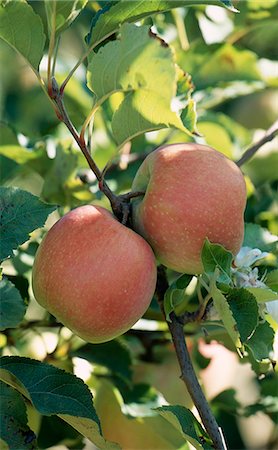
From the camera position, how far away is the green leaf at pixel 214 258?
0.88m

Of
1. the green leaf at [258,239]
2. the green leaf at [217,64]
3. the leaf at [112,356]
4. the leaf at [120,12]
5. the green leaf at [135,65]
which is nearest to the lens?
the green leaf at [135,65]

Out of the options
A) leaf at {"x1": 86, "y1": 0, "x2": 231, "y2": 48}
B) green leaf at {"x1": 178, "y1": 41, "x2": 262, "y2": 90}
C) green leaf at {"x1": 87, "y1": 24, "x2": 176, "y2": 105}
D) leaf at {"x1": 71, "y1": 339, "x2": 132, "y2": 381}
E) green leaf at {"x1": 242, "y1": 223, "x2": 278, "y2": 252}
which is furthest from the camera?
green leaf at {"x1": 178, "y1": 41, "x2": 262, "y2": 90}

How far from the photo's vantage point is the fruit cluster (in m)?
0.89

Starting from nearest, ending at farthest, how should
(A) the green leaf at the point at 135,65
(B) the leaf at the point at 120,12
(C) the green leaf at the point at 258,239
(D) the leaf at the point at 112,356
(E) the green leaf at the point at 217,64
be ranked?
1. (A) the green leaf at the point at 135,65
2. (B) the leaf at the point at 120,12
3. (C) the green leaf at the point at 258,239
4. (D) the leaf at the point at 112,356
5. (E) the green leaf at the point at 217,64

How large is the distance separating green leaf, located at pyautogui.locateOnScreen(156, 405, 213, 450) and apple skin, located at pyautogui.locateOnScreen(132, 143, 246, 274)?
0.16 metres

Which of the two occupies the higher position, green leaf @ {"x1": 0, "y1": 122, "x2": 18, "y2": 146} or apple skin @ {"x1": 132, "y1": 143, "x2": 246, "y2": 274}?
apple skin @ {"x1": 132, "y1": 143, "x2": 246, "y2": 274}

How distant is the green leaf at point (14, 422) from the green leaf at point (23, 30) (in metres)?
0.38

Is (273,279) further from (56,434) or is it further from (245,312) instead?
(56,434)

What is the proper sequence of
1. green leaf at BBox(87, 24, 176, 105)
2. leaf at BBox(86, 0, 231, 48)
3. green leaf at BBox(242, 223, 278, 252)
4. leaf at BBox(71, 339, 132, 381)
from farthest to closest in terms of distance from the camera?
1. leaf at BBox(71, 339, 132, 381)
2. green leaf at BBox(242, 223, 278, 252)
3. leaf at BBox(86, 0, 231, 48)
4. green leaf at BBox(87, 24, 176, 105)

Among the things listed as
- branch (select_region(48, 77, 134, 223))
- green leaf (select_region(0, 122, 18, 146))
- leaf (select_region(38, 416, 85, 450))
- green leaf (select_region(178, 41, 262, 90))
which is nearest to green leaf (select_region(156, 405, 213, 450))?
branch (select_region(48, 77, 134, 223))

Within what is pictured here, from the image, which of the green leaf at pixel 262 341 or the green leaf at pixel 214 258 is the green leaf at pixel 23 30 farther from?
the green leaf at pixel 262 341

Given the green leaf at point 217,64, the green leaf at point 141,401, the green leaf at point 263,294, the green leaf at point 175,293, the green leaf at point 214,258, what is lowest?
the green leaf at point 141,401

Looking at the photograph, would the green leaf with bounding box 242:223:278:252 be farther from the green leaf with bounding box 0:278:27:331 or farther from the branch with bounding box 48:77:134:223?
the green leaf with bounding box 0:278:27:331

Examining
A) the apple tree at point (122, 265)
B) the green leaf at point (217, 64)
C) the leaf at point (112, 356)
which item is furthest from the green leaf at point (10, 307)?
the green leaf at point (217, 64)
